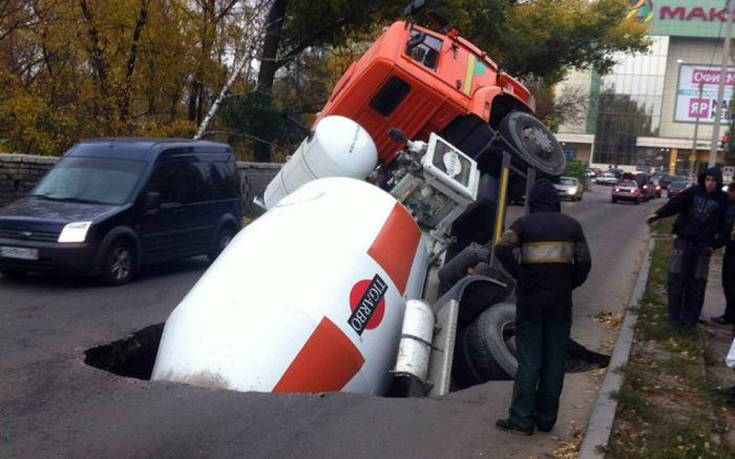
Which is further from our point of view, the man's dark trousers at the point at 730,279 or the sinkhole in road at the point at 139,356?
the man's dark trousers at the point at 730,279

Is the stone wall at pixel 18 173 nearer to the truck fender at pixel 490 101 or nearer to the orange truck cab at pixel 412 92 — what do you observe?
the orange truck cab at pixel 412 92

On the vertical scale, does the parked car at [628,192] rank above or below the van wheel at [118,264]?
below

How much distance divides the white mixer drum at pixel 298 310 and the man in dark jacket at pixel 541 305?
1380mm

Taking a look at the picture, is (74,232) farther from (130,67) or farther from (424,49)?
(130,67)

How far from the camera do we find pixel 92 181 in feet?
37.8

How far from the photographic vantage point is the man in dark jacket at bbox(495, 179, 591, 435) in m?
5.45

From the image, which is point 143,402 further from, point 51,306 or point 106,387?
point 51,306

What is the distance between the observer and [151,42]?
64.5 feet

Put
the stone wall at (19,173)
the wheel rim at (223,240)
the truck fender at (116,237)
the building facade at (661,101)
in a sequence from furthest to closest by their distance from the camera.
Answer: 1. the building facade at (661,101)
2. the stone wall at (19,173)
3. the wheel rim at (223,240)
4. the truck fender at (116,237)

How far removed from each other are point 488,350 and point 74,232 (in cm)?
584

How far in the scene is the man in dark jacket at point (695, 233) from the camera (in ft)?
28.1

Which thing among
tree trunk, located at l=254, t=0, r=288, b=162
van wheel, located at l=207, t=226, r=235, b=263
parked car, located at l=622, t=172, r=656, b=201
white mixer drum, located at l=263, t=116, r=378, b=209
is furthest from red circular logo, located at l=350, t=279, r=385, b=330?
parked car, located at l=622, t=172, r=656, b=201

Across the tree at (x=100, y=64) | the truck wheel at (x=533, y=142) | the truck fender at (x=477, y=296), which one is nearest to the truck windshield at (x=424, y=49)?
the truck wheel at (x=533, y=142)

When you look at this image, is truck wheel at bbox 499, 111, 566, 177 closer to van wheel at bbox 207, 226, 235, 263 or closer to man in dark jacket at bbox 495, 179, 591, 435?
van wheel at bbox 207, 226, 235, 263
